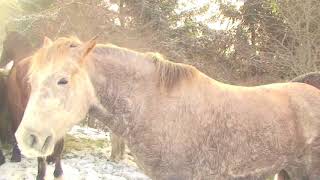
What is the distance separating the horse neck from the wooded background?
461 cm

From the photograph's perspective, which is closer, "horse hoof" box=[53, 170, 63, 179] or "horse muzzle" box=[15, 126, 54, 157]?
"horse muzzle" box=[15, 126, 54, 157]

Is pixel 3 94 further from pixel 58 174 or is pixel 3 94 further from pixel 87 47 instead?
pixel 87 47

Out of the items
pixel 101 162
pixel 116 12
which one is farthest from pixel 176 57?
pixel 101 162

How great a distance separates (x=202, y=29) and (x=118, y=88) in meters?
7.39

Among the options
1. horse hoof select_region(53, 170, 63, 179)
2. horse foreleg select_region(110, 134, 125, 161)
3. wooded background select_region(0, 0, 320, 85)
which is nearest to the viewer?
horse hoof select_region(53, 170, 63, 179)

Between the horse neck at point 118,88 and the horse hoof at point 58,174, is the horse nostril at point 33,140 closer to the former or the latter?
the horse neck at point 118,88

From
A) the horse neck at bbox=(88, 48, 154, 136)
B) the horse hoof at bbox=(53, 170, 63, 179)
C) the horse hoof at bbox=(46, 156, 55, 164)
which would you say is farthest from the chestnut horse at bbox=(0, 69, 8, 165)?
the horse neck at bbox=(88, 48, 154, 136)

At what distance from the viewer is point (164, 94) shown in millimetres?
3883

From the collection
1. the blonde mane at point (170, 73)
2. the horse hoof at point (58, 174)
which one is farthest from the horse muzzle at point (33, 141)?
the horse hoof at point (58, 174)

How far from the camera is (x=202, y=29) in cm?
1095

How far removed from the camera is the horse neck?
380cm

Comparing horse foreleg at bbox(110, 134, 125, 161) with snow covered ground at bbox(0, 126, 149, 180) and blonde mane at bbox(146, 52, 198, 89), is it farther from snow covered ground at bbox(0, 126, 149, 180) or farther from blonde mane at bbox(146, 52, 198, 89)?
blonde mane at bbox(146, 52, 198, 89)

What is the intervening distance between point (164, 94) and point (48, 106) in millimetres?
1012

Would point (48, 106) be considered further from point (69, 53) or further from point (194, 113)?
point (194, 113)
